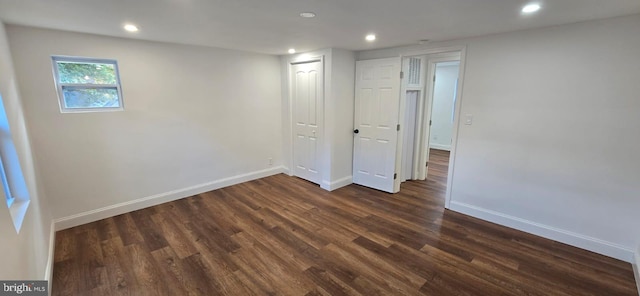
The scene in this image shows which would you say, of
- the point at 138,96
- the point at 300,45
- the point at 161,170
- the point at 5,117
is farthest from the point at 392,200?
the point at 5,117

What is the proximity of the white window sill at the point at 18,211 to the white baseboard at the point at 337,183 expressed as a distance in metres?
3.34

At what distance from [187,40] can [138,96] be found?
0.96 m

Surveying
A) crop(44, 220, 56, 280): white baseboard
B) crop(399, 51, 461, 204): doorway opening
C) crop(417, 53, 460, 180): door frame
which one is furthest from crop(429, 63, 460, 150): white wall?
crop(44, 220, 56, 280): white baseboard

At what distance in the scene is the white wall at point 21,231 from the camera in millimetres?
1346

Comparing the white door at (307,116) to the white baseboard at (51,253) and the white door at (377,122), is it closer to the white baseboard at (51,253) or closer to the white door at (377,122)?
the white door at (377,122)

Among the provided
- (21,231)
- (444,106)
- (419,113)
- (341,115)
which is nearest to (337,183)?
(341,115)

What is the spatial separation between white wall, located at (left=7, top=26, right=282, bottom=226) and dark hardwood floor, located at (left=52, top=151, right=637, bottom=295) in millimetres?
465

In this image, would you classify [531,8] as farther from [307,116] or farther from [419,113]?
[307,116]

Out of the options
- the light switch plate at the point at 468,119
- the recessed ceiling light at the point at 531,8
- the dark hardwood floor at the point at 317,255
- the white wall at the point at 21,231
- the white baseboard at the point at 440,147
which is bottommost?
the dark hardwood floor at the point at 317,255

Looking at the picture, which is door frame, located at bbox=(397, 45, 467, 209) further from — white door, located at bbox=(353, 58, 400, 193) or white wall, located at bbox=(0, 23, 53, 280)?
white wall, located at bbox=(0, 23, 53, 280)

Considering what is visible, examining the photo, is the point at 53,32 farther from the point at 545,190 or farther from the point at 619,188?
the point at 619,188

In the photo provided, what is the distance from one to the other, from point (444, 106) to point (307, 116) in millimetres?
4726

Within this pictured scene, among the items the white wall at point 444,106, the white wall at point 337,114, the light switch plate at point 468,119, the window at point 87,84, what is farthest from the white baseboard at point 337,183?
the white wall at point 444,106

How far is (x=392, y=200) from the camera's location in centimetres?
401
